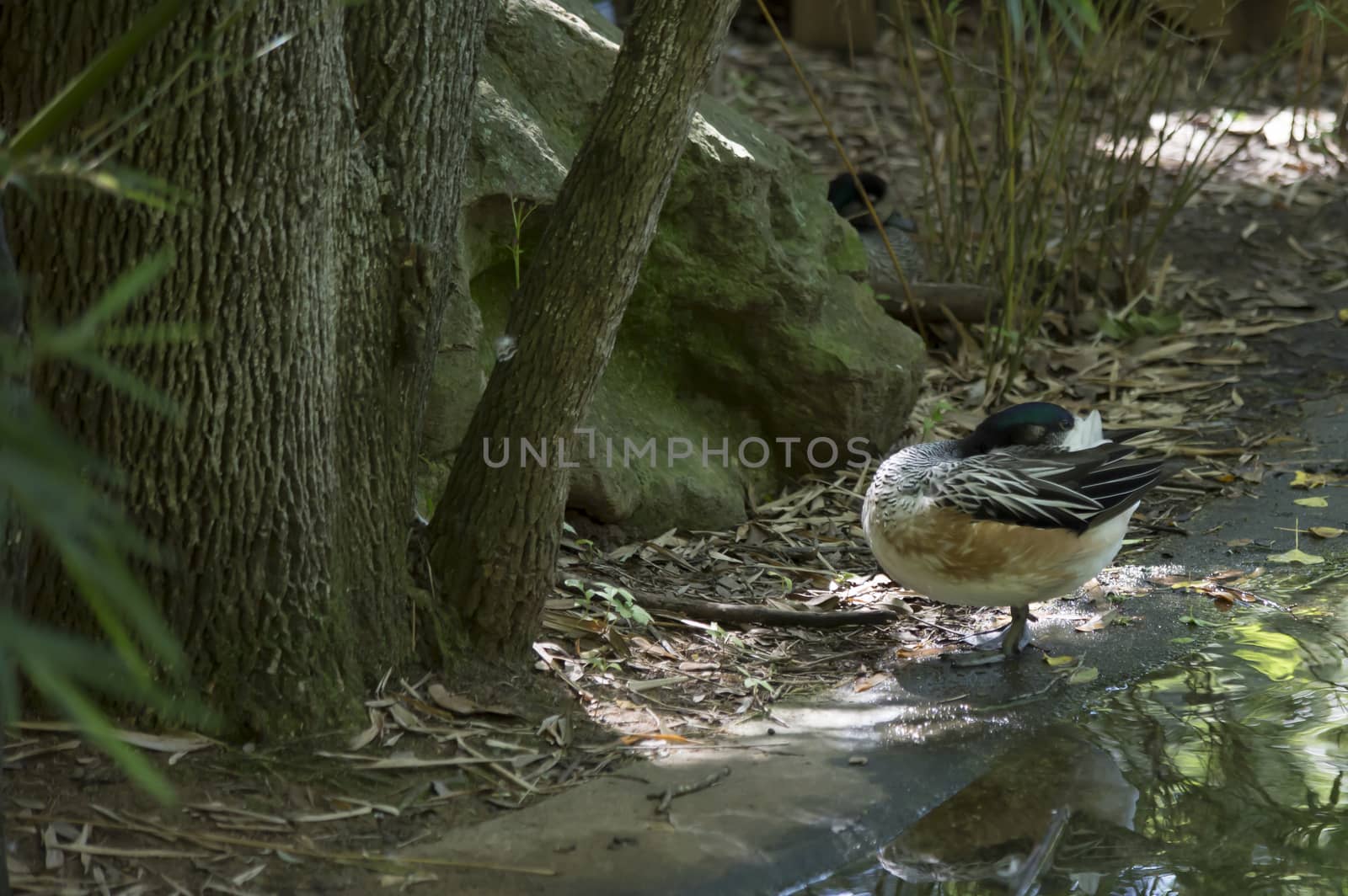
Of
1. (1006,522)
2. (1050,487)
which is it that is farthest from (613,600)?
(1050,487)

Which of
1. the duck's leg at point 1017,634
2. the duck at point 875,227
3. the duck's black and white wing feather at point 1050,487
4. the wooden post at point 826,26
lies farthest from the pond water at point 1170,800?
the wooden post at point 826,26

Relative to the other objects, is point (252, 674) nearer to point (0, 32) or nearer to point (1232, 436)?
point (0, 32)

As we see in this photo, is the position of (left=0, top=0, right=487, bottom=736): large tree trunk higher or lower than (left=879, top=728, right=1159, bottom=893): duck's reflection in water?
higher

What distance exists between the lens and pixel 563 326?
3.21 meters

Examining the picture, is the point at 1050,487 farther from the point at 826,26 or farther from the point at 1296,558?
the point at 826,26

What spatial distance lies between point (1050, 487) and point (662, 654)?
1179 mm

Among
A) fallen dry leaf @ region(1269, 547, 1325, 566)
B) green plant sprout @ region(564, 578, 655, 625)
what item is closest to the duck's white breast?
green plant sprout @ region(564, 578, 655, 625)

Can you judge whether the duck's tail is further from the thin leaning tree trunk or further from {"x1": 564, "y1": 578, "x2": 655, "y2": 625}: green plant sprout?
the thin leaning tree trunk

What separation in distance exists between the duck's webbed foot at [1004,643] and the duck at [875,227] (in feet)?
9.47

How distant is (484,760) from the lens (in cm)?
297

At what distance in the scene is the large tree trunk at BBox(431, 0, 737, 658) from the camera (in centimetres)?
312

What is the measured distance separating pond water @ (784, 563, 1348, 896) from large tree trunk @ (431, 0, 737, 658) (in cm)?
109

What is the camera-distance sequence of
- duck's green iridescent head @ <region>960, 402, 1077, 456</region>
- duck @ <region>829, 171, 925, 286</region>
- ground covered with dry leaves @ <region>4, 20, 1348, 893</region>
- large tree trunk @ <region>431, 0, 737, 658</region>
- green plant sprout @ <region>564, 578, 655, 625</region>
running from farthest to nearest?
duck @ <region>829, 171, 925, 286</region> < duck's green iridescent head @ <region>960, 402, 1077, 456</region> < green plant sprout @ <region>564, 578, 655, 625</region> < large tree trunk @ <region>431, 0, 737, 658</region> < ground covered with dry leaves @ <region>4, 20, 1348, 893</region>

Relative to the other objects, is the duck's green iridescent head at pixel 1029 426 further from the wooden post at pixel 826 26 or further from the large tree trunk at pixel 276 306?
the wooden post at pixel 826 26
